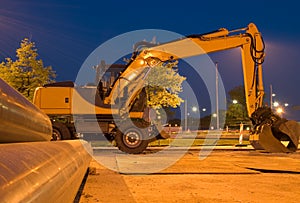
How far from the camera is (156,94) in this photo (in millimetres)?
25438

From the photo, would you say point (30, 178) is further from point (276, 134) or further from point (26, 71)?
point (26, 71)

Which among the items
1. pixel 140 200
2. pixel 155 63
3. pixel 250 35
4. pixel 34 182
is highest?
pixel 250 35

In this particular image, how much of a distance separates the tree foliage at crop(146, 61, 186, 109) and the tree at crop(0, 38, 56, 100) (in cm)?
643

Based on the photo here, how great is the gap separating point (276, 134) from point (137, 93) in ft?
17.6

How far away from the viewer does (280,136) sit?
14234 mm

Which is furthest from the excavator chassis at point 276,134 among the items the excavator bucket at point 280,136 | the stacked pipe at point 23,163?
the stacked pipe at point 23,163

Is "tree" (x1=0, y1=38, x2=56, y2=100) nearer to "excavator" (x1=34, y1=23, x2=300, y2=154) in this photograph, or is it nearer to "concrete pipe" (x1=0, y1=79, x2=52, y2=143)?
"excavator" (x1=34, y1=23, x2=300, y2=154)

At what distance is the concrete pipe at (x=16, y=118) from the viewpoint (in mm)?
2799

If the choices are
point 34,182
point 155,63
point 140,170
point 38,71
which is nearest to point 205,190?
point 140,170

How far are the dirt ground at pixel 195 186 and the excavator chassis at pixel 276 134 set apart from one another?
4.80 metres

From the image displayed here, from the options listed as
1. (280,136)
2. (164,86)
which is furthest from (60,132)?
(164,86)

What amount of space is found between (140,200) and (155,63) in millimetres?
10383

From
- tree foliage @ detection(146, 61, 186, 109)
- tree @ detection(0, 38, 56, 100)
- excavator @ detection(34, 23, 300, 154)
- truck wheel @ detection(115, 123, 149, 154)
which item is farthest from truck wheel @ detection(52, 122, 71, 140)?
tree foliage @ detection(146, 61, 186, 109)

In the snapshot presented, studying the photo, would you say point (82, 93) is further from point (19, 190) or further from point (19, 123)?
point (19, 190)
